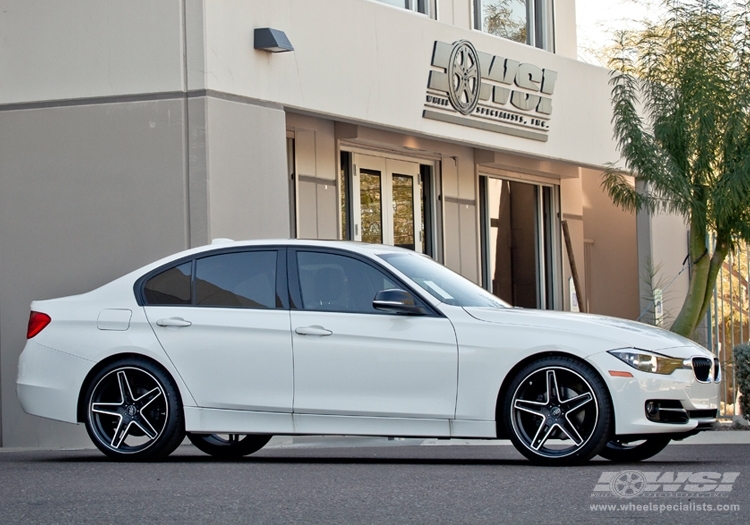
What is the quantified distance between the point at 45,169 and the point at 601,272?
545 inches

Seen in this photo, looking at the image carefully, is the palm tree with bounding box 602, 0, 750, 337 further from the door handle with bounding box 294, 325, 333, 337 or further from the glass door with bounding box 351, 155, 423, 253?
the door handle with bounding box 294, 325, 333, 337

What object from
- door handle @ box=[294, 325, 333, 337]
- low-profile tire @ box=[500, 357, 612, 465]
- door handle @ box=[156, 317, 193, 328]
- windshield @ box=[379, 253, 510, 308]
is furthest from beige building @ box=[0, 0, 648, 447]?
low-profile tire @ box=[500, 357, 612, 465]

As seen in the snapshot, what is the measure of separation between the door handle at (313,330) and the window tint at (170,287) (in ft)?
3.14

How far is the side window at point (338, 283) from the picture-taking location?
877cm

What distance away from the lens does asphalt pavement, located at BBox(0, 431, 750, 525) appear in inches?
239

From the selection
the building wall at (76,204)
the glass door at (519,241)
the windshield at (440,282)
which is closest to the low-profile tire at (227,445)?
the windshield at (440,282)

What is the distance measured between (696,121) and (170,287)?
7.25 m

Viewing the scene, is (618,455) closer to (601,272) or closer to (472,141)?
(472,141)

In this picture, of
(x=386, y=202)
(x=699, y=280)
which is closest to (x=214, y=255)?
(x=699, y=280)

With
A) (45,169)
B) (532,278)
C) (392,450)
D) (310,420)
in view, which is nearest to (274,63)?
(45,169)

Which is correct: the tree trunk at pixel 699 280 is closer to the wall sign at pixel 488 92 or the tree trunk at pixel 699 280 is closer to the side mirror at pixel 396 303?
the wall sign at pixel 488 92

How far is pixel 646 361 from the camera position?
8.06 metres

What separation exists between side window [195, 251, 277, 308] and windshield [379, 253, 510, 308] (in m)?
0.84

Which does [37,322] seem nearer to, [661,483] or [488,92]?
[661,483]
